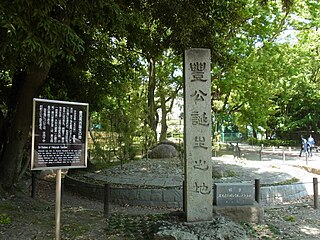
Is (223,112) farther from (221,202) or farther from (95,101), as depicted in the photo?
(221,202)

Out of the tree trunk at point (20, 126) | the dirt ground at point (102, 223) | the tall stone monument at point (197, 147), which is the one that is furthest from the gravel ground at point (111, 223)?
the tree trunk at point (20, 126)

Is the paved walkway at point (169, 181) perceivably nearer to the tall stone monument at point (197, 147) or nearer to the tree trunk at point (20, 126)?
the tree trunk at point (20, 126)

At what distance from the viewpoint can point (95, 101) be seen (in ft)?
38.8

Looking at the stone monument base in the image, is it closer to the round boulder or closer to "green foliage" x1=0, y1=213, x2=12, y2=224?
"green foliage" x1=0, y1=213, x2=12, y2=224

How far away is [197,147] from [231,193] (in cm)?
169

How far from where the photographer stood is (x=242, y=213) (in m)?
6.83

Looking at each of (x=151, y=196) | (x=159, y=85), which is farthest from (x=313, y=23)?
(x=151, y=196)

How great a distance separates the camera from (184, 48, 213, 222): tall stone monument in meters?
5.84

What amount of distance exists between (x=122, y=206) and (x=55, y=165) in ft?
16.6

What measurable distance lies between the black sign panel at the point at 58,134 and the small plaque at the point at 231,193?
10.5ft

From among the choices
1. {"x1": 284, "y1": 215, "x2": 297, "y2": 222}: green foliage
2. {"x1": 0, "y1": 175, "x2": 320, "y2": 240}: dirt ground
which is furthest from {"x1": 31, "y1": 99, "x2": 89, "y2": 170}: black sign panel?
{"x1": 284, "y1": 215, "x2": 297, "y2": 222}: green foliage

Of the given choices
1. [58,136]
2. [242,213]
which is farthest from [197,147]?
[58,136]

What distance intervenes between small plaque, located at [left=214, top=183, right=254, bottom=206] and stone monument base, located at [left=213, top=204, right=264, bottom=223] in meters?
0.11

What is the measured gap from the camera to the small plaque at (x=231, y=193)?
6816mm
